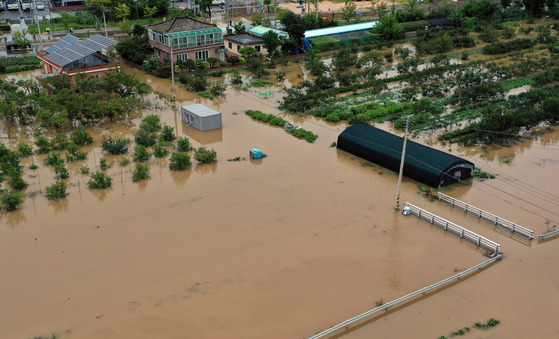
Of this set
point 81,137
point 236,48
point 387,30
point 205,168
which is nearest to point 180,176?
point 205,168

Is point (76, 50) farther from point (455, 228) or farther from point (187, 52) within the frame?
point (455, 228)

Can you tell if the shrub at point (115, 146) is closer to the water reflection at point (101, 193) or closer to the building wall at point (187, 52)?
the water reflection at point (101, 193)

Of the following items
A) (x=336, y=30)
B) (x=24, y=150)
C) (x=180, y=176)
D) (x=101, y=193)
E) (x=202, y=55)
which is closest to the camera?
(x=101, y=193)

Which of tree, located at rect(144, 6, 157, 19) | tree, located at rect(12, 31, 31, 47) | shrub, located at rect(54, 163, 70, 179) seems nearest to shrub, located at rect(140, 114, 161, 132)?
shrub, located at rect(54, 163, 70, 179)

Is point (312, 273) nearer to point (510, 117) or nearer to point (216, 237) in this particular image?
point (216, 237)

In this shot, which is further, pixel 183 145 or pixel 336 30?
pixel 336 30
